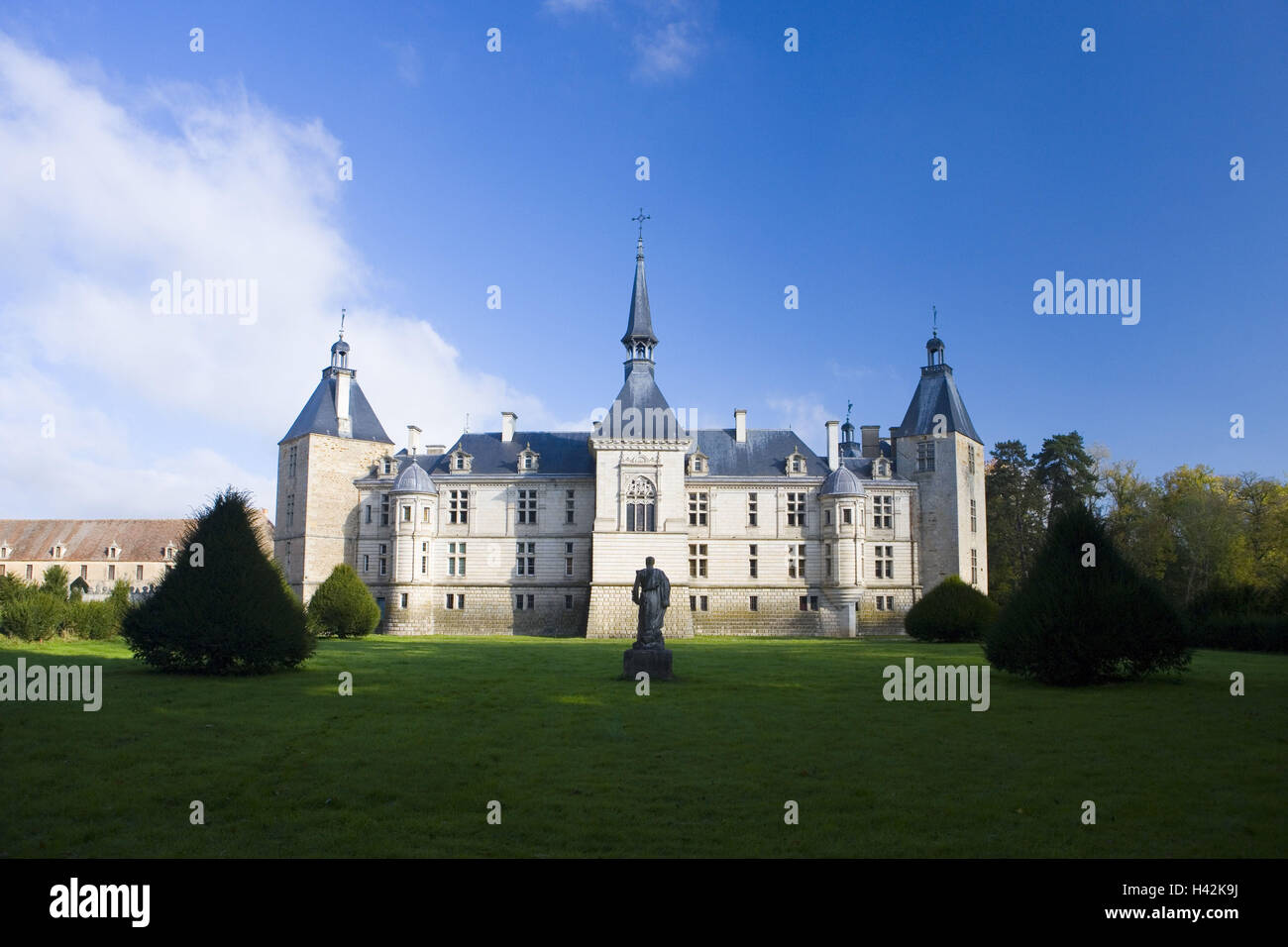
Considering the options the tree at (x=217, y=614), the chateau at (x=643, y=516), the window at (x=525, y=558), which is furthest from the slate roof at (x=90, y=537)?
the tree at (x=217, y=614)

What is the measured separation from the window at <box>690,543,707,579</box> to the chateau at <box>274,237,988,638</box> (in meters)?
0.11

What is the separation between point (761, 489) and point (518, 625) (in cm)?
1518

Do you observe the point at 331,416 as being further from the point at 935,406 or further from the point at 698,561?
the point at 935,406

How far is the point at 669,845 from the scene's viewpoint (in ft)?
23.8

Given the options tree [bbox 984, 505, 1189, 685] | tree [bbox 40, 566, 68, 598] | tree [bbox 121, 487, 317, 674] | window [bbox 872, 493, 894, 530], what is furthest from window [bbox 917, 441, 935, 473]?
tree [bbox 40, 566, 68, 598]

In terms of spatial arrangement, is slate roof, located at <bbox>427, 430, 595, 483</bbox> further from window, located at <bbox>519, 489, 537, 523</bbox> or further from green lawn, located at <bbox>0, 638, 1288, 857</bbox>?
green lawn, located at <bbox>0, 638, 1288, 857</bbox>

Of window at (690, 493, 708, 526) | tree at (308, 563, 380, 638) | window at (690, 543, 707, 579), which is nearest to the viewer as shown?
tree at (308, 563, 380, 638)

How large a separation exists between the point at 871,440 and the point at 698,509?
Answer: 40.4 ft

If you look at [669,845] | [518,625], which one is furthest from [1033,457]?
[669,845]

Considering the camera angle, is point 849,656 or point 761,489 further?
point 761,489

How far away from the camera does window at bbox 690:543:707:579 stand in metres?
47.5

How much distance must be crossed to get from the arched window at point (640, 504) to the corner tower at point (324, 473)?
49.9ft
